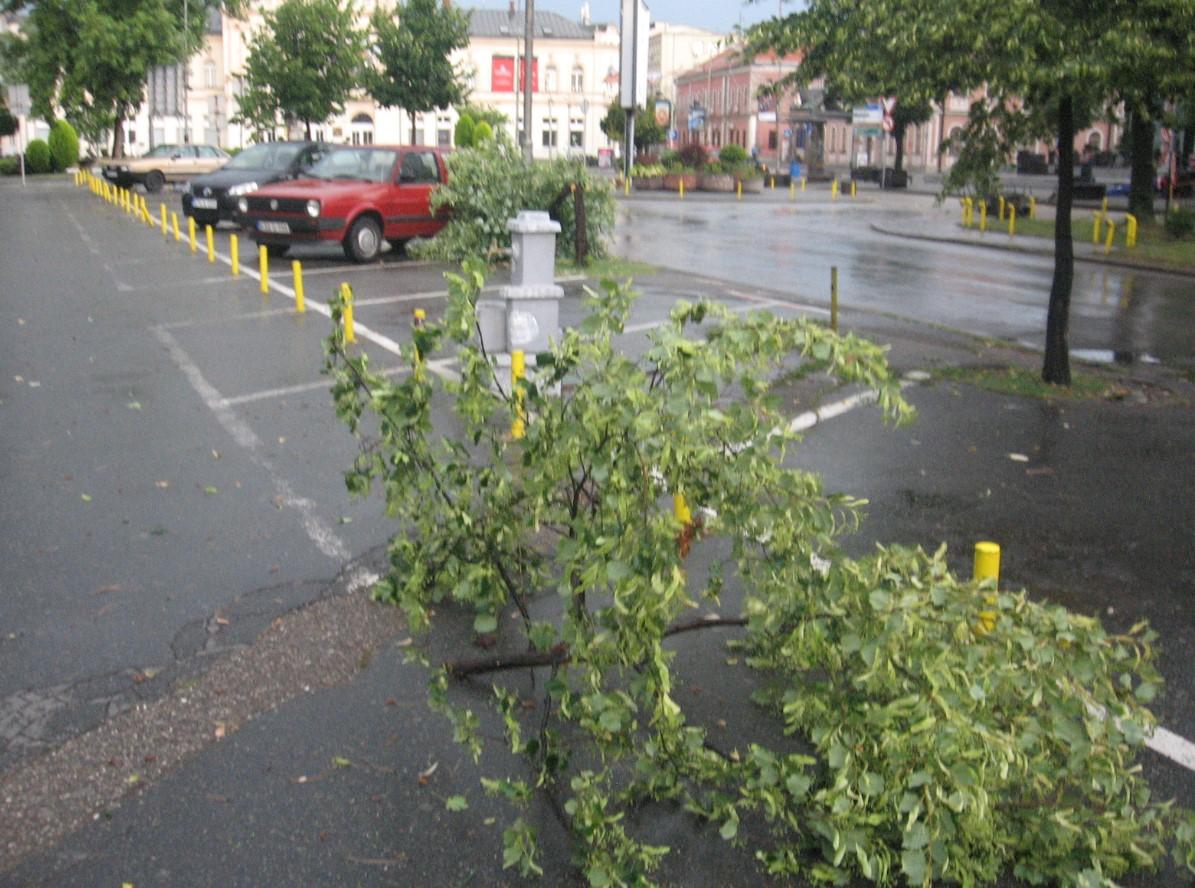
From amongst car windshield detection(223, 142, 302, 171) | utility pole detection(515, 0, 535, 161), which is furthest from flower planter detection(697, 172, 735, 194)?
car windshield detection(223, 142, 302, 171)

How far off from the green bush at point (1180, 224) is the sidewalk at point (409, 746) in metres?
22.2

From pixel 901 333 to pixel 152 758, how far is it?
1153cm

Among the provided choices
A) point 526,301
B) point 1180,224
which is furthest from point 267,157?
point 1180,224

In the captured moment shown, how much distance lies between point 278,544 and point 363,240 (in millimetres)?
14030

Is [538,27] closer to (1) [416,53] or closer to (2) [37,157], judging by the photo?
(2) [37,157]

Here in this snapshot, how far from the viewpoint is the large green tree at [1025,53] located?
359 inches

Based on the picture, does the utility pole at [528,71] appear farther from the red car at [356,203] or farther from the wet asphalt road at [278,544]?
the wet asphalt road at [278,544]

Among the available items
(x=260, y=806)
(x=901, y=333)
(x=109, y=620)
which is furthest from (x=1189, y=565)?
(x=901, y=333)

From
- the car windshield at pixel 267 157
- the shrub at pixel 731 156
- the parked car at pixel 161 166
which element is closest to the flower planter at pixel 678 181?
the shrub at pixel 731 156

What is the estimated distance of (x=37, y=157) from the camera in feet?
208

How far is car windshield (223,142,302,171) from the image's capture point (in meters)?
26.5

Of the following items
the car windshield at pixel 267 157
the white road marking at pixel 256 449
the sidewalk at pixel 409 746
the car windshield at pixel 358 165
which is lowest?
the sidewalk at pixel 409 746

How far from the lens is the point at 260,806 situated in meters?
4.13

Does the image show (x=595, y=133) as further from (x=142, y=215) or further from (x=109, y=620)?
(x=109, y=620)
